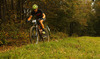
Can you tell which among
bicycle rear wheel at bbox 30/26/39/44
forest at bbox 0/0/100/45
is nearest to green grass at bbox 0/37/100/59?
bicycle rear wheel at bbox 30/26/39/44

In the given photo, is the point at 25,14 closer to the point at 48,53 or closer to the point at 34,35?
the point at 34,35

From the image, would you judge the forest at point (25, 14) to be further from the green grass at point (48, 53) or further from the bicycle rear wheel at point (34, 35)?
the green grass at point (48, 53)

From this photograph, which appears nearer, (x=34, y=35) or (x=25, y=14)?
(x=34, y=35)

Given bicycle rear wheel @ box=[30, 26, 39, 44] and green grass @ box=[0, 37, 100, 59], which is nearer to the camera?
green grass @ box=[0, 37, 100, 59]

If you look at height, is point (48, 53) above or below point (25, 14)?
below

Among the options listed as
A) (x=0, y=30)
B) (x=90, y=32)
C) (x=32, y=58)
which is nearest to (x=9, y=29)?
(x=0, y=30)

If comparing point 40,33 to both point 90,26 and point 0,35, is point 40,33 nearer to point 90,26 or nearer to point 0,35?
point 0,35

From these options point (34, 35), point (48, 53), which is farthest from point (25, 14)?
point (48, 53)

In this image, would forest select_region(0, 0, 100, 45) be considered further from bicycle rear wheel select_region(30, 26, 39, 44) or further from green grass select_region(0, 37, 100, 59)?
green grass select_region(0, 37, 100, 59)

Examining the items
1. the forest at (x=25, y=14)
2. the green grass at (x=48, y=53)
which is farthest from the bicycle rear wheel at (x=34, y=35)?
the forest at (x=25, y=14)

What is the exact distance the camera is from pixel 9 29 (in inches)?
384

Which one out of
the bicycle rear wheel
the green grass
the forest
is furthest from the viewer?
the forest

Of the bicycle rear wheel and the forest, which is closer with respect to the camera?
the bicycle rear wheel

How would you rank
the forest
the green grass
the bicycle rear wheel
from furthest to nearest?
the forest
the bicycle rear wheel
the green grass
